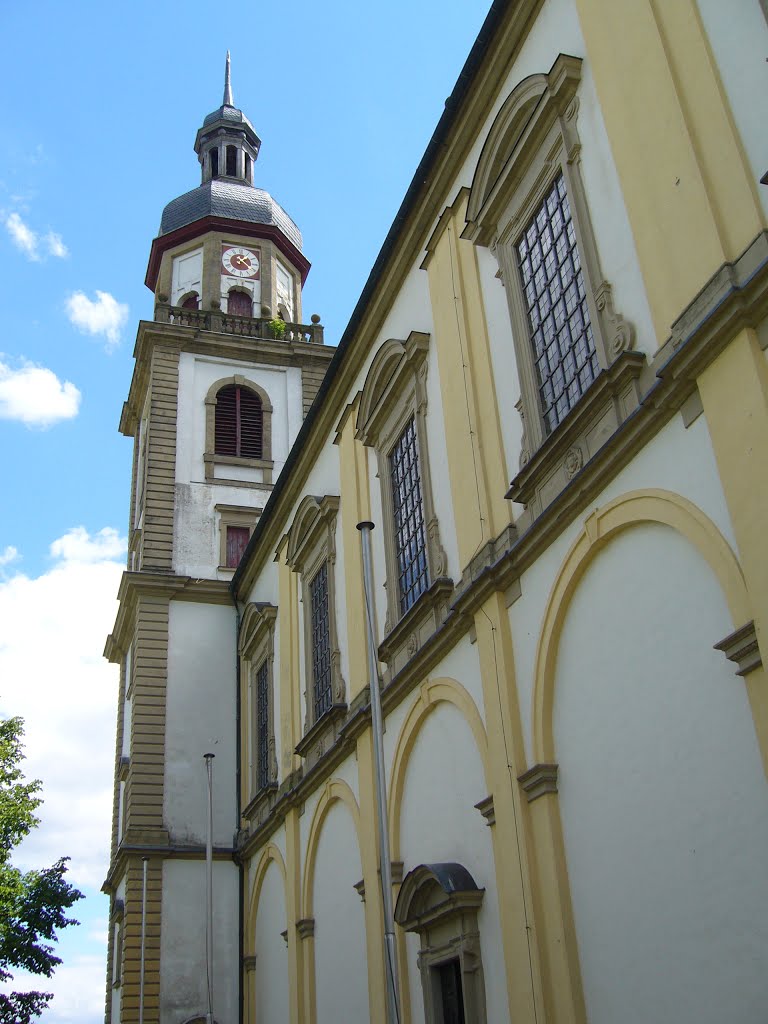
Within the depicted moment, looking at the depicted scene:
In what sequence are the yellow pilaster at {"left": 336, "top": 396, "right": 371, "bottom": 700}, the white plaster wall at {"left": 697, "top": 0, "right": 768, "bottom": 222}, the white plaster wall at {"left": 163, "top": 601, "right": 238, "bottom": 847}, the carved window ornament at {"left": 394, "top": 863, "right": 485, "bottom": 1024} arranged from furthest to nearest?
the white plaster wall at {"left": 163, "top": 601, "right": 238, "bottom": 847} < the yellow pilaster at {"left": 336, "top": 396, "right": 371, "bottom": 700} < the carved window ornament at {"left": 394, "top": 863, "right": 485, "bottom": 1024} < the white plaster wall at {"left": 697, "top": 0, "right": 768, "bottom": 222}

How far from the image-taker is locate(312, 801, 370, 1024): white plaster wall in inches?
621

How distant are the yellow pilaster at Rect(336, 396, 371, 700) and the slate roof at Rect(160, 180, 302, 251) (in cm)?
1850

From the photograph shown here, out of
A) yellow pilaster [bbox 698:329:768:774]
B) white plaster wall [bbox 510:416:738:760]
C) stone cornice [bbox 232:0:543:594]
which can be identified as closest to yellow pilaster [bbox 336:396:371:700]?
stone cornice [bbox 232:0:543:594]

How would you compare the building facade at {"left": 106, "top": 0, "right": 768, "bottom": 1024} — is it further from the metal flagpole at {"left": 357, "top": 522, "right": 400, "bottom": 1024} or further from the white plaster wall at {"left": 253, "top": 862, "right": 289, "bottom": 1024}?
the metal flagpole at {"left": 357, "top": 522, "right": 400, "bottom": 1024}

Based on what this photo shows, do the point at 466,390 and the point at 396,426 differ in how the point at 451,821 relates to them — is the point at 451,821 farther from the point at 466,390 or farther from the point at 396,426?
the point at 396,426

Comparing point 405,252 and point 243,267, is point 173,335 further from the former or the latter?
point 405,252

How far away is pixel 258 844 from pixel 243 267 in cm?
1868

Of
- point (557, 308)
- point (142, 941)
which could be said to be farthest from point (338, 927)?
point (557, 308)

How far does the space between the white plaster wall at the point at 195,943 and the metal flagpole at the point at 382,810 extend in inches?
453

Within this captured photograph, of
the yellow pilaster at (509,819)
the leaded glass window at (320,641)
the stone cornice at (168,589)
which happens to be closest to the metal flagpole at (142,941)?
the stone cornice at (168,589)

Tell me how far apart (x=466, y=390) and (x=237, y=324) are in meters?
19.7

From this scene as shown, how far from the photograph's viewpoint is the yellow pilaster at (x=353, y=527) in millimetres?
16859

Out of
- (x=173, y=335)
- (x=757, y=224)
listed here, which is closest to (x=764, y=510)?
(x=757, y=224)

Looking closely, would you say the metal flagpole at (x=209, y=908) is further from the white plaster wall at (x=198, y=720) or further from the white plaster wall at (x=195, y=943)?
the white plaster wall at (x=198, y=720)
